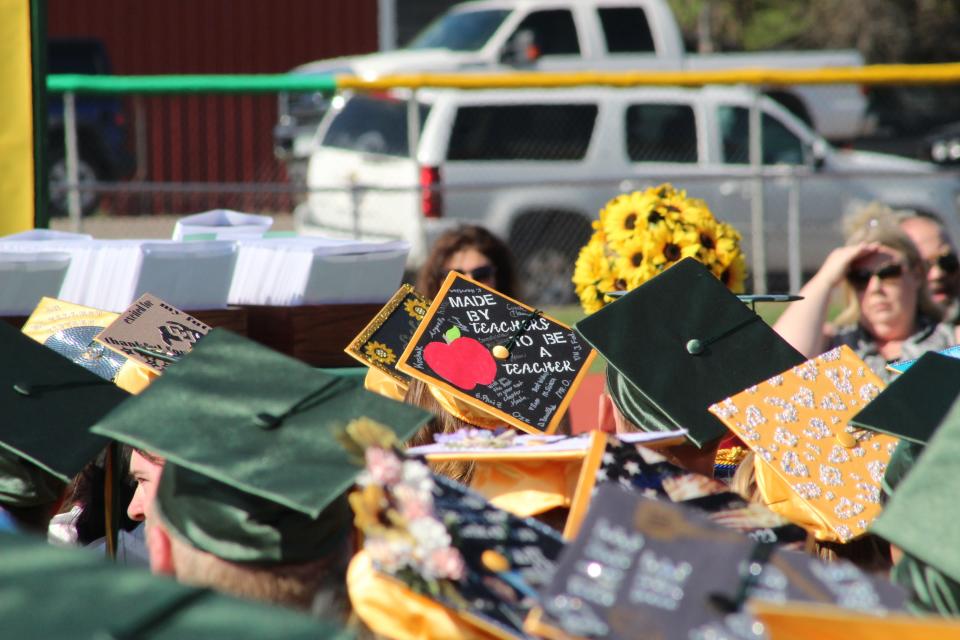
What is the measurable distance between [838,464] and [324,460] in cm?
108

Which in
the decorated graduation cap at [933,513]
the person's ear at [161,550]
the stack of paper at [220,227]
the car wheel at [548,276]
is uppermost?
the stack of paper at [220,227]

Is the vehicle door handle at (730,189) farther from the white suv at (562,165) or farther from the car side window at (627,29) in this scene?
the car side window at (627,29)

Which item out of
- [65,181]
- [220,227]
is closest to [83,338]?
[220,227]

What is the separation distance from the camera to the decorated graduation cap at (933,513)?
179cm

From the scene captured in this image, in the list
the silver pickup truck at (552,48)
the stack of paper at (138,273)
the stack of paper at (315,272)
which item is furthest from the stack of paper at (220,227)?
the silver pickup truck at (552,48)

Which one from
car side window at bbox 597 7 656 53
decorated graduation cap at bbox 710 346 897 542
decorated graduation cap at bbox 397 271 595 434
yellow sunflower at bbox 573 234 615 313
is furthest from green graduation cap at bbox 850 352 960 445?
car side window at bbox 597 7 656 53

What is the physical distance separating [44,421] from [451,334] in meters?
0.99

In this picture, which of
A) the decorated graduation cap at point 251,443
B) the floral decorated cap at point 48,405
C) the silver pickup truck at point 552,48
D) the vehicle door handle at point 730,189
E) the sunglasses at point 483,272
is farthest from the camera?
the silver pickup truck at point 552,48

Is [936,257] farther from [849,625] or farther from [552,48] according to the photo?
[552,48]

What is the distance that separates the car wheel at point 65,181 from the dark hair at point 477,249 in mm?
3547

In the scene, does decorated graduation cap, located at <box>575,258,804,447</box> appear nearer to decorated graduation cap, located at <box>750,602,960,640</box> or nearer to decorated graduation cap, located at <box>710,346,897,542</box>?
decorated graduation cap, located at <box>710,346,897,542</box>

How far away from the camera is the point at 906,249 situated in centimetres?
483

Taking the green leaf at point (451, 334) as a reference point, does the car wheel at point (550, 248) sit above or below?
below

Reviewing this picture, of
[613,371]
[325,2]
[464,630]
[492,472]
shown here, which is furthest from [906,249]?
[325,2]
